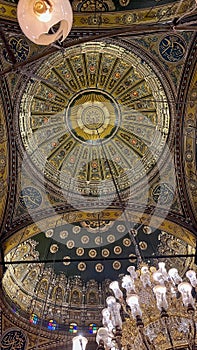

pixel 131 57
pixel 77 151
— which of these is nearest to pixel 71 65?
pixel 131 57

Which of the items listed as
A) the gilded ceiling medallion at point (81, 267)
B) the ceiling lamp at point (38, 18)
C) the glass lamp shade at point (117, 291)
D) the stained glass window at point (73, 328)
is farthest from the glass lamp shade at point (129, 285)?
Answer: the gilded ceiling medallion at point (81, 267)

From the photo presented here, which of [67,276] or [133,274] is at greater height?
[67,276]

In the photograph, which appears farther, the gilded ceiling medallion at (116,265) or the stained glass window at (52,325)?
the gilded ceiling medallion at (116,265)

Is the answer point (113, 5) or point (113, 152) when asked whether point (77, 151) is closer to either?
point (113, 152)

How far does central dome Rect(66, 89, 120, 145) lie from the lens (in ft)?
36.1

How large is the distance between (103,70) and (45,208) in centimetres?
396

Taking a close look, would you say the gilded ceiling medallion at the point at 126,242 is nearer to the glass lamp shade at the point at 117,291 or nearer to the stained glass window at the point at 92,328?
the stained glass window at the point at 92,328

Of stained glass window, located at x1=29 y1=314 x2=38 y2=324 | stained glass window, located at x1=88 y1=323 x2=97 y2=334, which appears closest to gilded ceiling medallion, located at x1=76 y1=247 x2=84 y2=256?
stained glass window, located at x1=88 y1=323 x2=97 y2=334

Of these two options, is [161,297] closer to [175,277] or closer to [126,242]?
[175,277]

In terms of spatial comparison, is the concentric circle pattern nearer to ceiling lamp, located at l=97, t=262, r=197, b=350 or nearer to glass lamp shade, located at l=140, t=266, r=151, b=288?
glass lamp shade, located at l=140, t=266, r=151, b=288

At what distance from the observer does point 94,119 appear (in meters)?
11.4

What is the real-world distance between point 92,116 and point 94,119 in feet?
0.34

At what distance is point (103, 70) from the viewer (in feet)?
34.8

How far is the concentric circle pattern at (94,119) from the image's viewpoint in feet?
33.0
